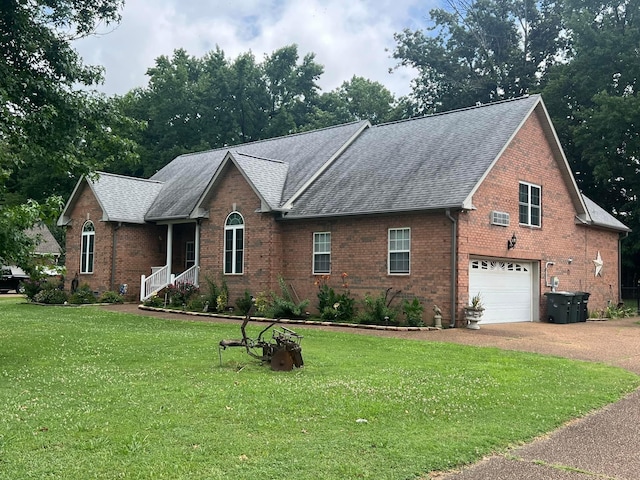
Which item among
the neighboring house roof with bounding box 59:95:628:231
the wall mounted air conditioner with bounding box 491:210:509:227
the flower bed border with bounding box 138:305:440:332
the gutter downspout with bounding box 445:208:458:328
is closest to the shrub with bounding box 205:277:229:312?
the flower bed border with bounding box 138:305:440:332

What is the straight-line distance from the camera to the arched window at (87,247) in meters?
27.0

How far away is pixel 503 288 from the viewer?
1964cm

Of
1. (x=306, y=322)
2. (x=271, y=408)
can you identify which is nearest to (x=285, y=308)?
(x=306, y=322)

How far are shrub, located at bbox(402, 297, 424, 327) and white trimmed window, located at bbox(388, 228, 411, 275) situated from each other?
1.23m

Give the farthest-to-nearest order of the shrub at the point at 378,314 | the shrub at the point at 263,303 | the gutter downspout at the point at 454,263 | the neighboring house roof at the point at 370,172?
the shrub at the point at 263,303
the neighboring house roof at the point at 370,172
the shrub at the point at 378,314
the gutter downspout at the point at 454,263

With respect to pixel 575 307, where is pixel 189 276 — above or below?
above

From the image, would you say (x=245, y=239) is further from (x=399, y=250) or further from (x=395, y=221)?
(x=399, y=250)

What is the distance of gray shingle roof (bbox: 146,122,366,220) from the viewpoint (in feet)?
73.0

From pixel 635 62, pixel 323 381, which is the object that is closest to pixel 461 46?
pixel 635 62

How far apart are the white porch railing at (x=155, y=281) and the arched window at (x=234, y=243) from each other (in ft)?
12.4

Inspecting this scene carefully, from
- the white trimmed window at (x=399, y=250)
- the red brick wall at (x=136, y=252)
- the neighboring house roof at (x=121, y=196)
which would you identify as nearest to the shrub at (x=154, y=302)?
the red brick wall at (x=136, y=252)

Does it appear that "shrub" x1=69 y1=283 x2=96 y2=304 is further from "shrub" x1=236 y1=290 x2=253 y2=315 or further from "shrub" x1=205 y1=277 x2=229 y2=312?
"shrub" x1=236 y1=290 x2=253 y2=315

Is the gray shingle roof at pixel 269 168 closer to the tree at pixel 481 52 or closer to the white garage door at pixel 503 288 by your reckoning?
the white garage door at pixel 503 288

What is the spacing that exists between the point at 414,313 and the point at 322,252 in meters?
4.60
